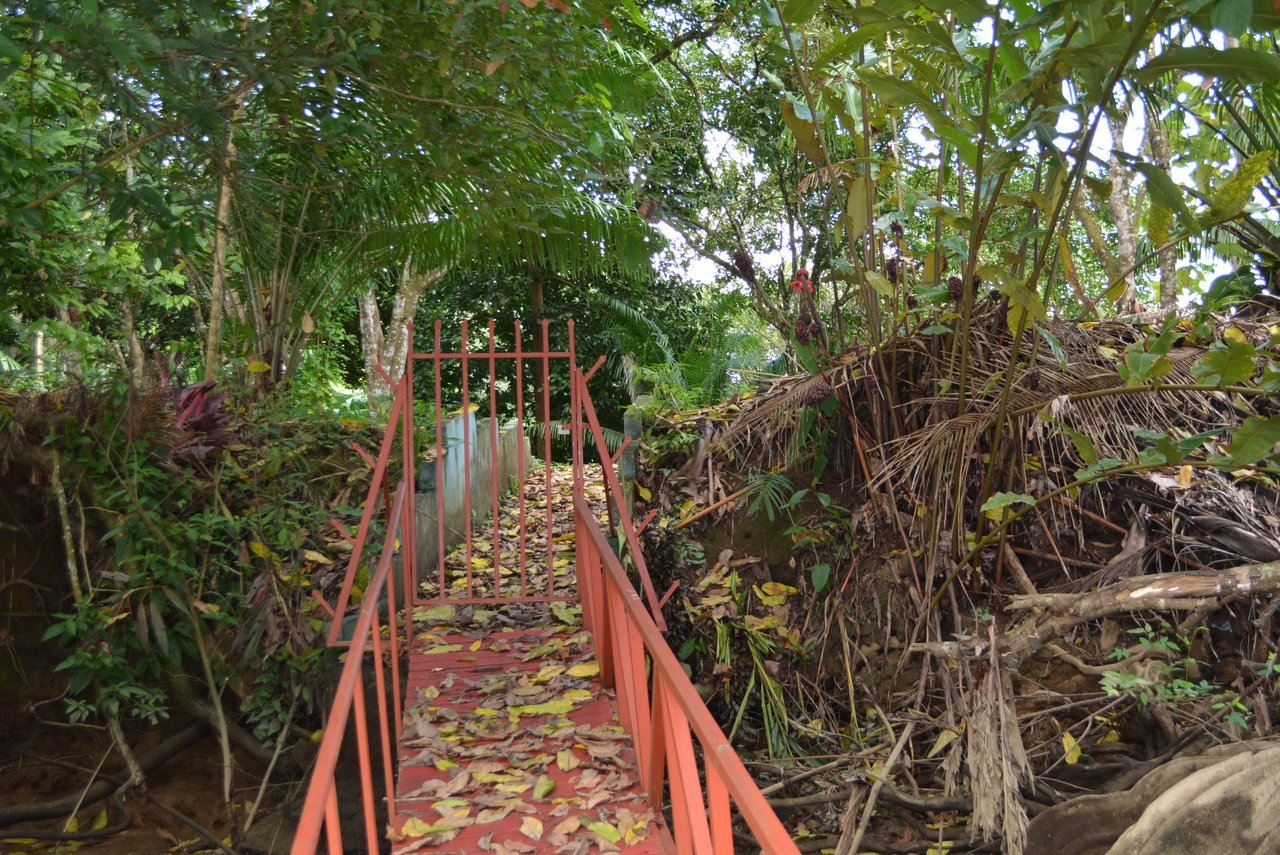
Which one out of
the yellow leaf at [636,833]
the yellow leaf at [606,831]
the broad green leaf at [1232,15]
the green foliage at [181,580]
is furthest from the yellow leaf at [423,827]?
the broad green leaf at [1232,15]

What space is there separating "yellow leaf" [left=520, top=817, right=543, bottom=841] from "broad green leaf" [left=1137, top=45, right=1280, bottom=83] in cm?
300

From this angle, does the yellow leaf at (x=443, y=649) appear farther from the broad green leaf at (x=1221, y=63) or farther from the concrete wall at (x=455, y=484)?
the broad green leaf at (x=1221, y=63)

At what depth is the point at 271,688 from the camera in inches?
210

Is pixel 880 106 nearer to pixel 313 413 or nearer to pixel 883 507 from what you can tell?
pixel 883 507

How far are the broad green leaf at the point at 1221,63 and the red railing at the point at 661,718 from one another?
2.26m

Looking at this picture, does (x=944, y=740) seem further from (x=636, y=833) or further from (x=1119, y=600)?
(x=636, y=833)

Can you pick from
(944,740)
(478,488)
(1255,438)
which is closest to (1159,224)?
(1255,438)

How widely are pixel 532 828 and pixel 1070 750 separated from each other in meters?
2.52

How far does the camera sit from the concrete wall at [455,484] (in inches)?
233

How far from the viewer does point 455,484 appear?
709cm

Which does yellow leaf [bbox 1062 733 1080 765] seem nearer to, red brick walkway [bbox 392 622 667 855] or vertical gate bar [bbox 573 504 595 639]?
red brick walkway [bbox 392 622 667 855]

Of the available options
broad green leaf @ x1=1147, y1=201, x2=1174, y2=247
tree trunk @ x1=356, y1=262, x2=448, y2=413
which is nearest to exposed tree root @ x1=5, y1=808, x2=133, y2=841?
broad green leaf @ x1=1147, y1=201, x2=1174, y2=247

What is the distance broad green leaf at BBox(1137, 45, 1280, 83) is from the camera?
264 centimetres

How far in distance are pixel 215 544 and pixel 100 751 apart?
1.49 meters
